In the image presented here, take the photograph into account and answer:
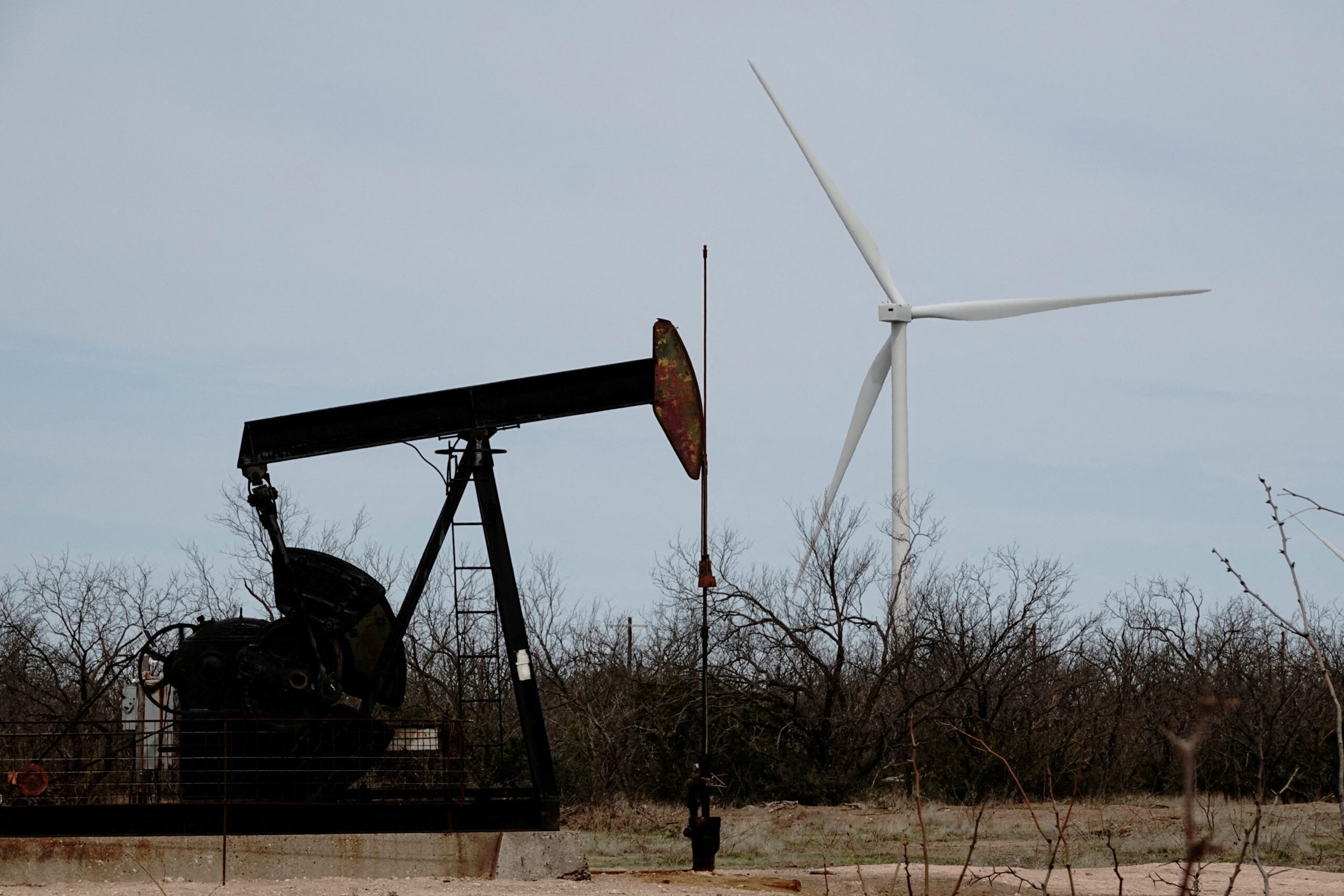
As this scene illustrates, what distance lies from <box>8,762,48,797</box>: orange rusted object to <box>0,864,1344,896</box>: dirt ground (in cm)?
91

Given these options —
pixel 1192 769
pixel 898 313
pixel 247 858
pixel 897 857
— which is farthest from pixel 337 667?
pixel 898 313

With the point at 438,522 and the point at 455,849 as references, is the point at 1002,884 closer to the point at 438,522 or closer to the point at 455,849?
the point at 455,849

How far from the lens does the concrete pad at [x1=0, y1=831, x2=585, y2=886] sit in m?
10.3

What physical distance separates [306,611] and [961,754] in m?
15.6

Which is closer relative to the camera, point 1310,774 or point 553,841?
point 553,841

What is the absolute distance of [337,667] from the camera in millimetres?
11398

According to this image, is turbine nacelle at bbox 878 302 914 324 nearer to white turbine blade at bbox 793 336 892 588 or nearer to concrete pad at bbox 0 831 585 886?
white turbine blade at bbox 793 336 892 588

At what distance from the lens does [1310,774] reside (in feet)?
81.0

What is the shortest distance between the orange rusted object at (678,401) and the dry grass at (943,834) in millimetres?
4306

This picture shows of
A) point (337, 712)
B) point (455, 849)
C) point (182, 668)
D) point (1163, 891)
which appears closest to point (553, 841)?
point (455, 849)

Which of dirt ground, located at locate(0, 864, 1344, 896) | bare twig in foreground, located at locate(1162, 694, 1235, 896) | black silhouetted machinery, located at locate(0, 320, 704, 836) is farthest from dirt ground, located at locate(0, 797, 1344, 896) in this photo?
bare twig in foreground, located at locate(1162, 694, 1235, 896)

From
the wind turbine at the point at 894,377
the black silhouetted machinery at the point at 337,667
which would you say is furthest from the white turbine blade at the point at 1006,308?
the black silhouetted machinery at the point at 337,667

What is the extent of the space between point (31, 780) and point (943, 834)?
36.1 feet

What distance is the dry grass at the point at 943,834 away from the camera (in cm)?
1514
